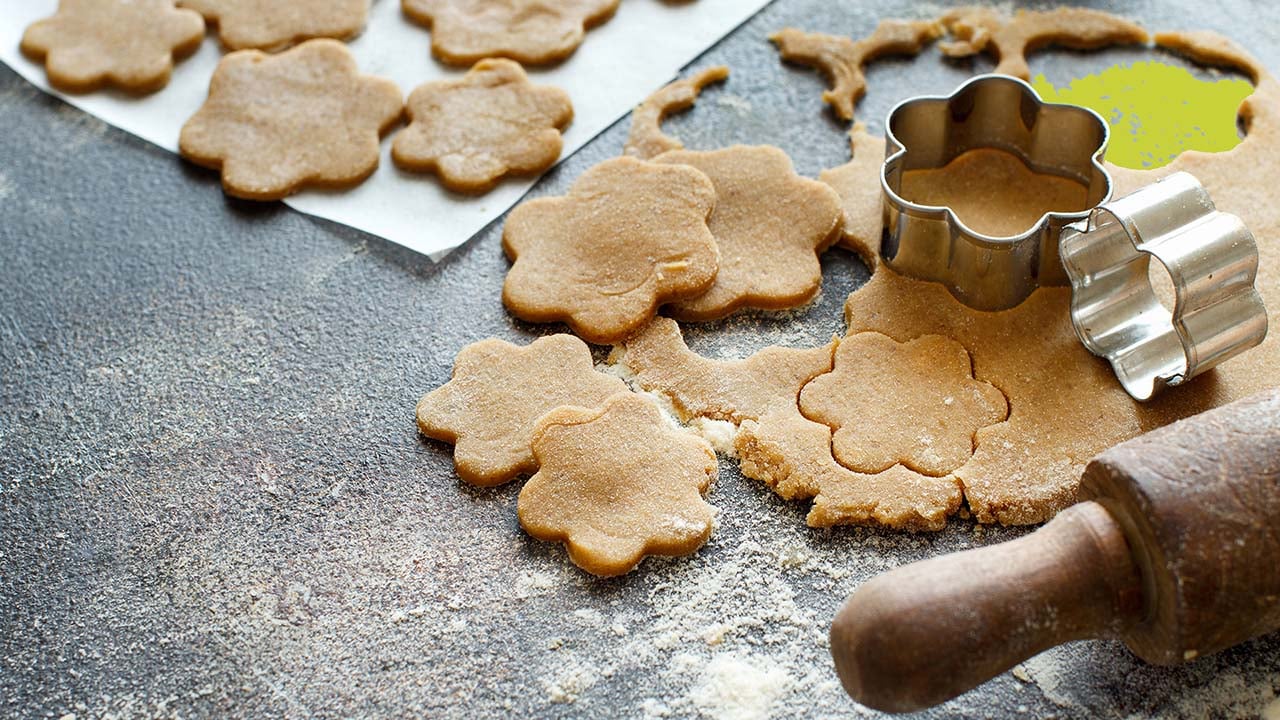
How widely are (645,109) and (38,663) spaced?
1.12 metres

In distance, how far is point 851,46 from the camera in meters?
1.88

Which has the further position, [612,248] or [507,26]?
[507,26]

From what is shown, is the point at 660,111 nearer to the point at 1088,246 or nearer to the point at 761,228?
the point at 761,228

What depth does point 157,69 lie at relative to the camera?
1.88 metres

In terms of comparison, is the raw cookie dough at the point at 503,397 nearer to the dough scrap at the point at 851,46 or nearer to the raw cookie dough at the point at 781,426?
the raw cookie dough at the point at 781,426

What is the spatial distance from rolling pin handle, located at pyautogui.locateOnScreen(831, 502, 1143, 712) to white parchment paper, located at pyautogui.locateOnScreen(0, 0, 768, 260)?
2.84 feet

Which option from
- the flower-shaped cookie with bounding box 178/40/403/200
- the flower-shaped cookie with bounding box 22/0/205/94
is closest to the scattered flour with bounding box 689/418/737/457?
the flower-shaped cookie with bounding box 178/40/403/200

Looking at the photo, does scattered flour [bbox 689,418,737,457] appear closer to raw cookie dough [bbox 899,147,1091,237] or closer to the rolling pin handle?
the rolling pin handle

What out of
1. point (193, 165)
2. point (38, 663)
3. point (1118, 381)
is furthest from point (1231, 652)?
point (193, 165)

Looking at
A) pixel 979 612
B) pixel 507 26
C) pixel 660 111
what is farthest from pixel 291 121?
pixel 979 612

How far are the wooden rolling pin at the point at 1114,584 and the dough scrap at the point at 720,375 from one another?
40 centimetres

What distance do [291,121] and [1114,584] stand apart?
4.42ft

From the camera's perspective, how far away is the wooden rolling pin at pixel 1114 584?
3.20 feet

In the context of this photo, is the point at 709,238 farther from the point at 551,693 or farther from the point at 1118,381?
the point at 551,693
